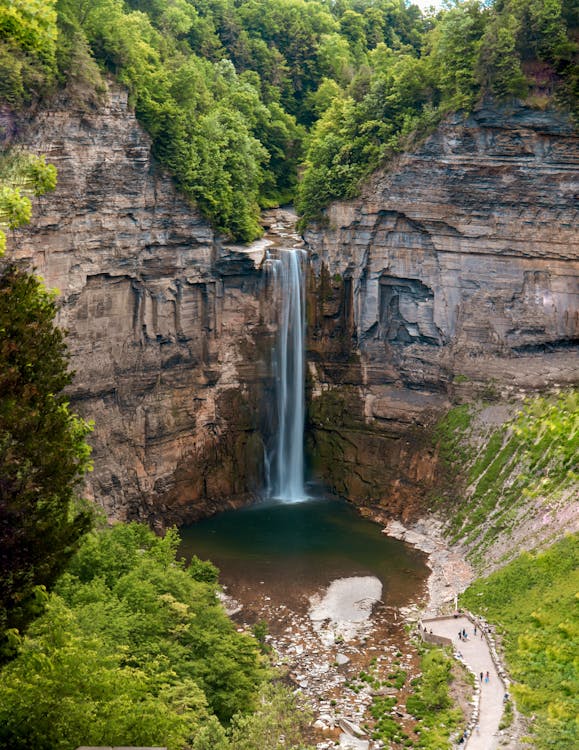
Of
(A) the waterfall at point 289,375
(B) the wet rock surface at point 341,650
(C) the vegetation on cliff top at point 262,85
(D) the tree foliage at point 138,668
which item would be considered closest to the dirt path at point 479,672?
→ (B) the wet rock surface at point 341,650

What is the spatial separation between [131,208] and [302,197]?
12.5 meters

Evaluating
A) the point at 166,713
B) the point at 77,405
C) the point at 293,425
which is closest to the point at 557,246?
the point at 293,425

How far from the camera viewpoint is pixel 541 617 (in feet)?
85.8

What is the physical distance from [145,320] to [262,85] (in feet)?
94.7

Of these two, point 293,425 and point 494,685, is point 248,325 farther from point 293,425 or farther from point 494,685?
point 494,685

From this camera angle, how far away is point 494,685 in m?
31.6

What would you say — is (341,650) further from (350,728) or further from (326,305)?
(326,305)

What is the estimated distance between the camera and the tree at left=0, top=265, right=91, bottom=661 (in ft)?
57.5

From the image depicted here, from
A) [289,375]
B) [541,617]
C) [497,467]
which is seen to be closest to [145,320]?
[289,375]

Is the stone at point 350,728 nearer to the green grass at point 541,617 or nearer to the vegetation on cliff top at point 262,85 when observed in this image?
the green grass at point 541,617

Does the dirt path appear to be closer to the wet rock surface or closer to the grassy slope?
the grassy slope

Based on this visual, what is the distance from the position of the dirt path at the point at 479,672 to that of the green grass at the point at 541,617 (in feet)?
2.37

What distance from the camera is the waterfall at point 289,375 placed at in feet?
173

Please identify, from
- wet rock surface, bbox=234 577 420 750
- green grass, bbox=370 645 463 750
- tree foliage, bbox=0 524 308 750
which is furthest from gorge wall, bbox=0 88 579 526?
green grass, bbox=370 645 463 750
